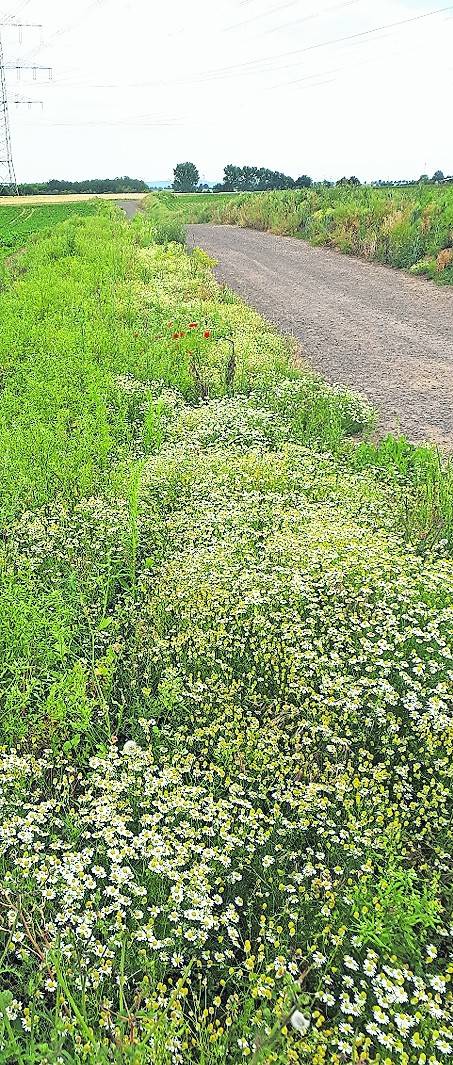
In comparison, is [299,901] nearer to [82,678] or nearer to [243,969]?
[243,969]

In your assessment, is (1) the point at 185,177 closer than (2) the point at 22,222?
No

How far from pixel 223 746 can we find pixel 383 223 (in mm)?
20377

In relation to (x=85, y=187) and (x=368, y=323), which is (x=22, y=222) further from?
(x=85, y=187)

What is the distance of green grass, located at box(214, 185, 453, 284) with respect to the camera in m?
18.0

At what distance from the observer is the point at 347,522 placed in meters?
4.94

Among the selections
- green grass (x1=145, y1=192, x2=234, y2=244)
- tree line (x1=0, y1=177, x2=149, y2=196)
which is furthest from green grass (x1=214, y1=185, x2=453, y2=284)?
tree line (x1=0, y1=177, x2=149, y2=196)

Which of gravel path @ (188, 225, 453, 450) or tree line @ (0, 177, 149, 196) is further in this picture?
tree line @ (0, 177, 149, 196)

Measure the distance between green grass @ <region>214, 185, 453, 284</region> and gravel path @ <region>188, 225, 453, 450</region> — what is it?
49 centimetres

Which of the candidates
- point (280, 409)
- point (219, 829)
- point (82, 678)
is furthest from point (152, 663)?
point (280, 409)

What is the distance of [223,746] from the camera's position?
10.7 feet

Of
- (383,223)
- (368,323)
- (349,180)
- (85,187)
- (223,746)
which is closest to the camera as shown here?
(223,746)

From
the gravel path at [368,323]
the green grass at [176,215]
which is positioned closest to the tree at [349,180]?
the green grass at [176,215]

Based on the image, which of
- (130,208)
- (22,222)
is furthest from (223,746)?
(130,208)

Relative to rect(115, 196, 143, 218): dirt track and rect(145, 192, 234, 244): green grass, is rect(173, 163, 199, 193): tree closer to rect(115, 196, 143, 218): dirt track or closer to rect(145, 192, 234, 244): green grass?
rect(115, 196, 143, 218): dirt track
